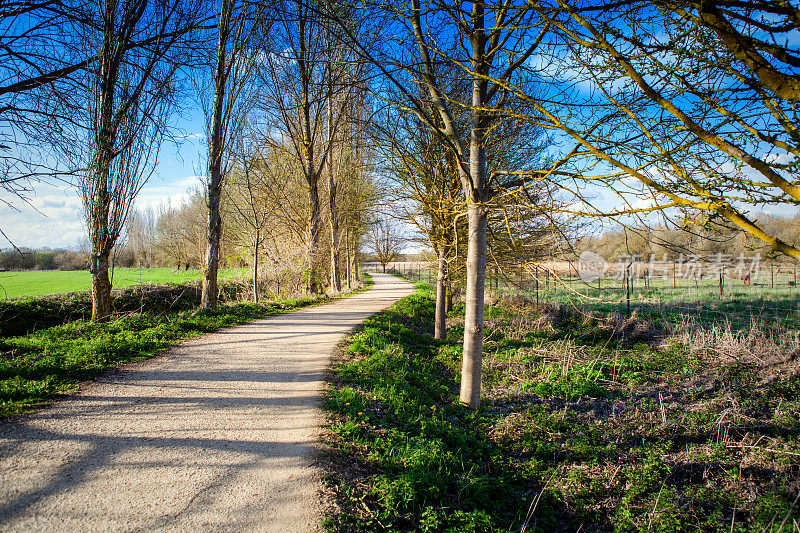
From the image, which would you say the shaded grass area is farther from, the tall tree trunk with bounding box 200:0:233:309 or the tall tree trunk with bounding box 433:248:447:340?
the tall tree trunk with bounding box 200:0:233:309

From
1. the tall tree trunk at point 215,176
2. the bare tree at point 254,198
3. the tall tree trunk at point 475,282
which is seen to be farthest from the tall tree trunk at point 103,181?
the tall tree trunk at point 475,282

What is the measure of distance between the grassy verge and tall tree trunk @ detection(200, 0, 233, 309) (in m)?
0.73

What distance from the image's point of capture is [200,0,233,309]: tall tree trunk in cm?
977

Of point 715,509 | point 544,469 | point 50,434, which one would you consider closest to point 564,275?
point 544,469

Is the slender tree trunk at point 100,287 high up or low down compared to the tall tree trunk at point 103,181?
down

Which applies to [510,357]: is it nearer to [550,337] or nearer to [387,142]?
[550,337]

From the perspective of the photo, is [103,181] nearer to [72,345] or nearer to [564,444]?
[72,345]

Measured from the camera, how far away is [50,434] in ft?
10.8

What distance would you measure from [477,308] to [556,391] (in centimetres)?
228

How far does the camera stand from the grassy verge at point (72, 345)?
4.02 m

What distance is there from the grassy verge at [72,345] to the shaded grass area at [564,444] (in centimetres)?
311

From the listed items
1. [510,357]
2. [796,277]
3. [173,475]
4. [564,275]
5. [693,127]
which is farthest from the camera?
[796,277]

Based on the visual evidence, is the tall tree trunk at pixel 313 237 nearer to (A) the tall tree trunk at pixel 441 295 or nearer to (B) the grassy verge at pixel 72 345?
(B) the grassy verge at pixel 72 345

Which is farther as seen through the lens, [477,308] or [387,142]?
[387,142]
